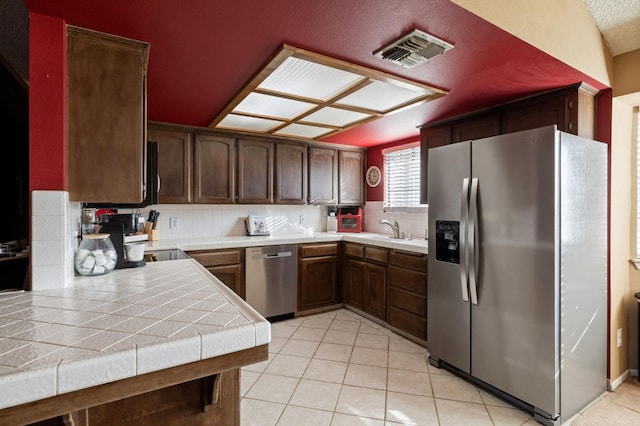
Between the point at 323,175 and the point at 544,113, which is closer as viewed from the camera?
the point at 544,113

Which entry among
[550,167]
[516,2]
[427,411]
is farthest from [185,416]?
[516,2]

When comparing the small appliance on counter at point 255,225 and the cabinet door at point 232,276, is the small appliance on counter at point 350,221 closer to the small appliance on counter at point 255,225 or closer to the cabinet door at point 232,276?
the small appliance on counter at point 255,225

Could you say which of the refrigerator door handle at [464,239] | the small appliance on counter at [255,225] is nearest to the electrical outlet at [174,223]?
the small appliance on counter at [255,225]

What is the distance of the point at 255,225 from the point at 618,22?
142 inches

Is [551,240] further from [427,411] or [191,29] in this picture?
[191,29]

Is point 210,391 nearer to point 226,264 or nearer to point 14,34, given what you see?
point 226,264

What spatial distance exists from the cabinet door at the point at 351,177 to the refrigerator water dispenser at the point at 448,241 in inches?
79.5

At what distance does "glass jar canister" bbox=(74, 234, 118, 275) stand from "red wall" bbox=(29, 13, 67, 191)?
0.36m

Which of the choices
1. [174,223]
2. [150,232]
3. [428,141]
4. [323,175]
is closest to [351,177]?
[323,175]

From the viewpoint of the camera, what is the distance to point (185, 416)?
3.33 ft

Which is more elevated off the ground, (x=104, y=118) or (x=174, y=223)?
(x=104, y=118)

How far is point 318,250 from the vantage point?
3.73m

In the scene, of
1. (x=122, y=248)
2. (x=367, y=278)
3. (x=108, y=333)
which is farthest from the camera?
(x=367, y=278)

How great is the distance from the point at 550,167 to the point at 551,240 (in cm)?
42
